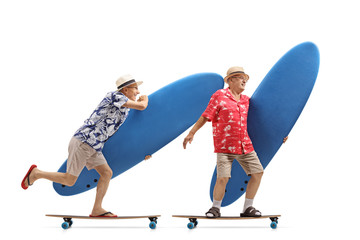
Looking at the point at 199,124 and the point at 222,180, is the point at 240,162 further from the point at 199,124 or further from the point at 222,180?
the point at 199,124

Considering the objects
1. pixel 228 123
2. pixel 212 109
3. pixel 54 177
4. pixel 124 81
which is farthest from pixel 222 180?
pixel 54 177

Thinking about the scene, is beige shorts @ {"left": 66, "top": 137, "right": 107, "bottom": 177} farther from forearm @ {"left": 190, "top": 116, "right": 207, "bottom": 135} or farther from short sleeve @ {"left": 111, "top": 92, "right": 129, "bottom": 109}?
forearm @ {"left": 190, "top": 116, "right": 207, "bottom": 135}

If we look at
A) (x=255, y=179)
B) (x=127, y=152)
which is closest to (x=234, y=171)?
(x=255, y=179)

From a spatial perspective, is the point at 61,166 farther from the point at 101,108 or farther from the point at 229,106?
the point at 229,106

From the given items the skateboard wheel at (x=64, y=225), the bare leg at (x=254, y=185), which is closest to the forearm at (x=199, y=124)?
the bare leg at (x=254, y=185)

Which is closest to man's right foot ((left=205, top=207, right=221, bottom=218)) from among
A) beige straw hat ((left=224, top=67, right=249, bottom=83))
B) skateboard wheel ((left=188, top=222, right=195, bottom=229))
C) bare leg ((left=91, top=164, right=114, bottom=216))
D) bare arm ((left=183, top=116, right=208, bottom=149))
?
skateboard wheel ((left=188, top=222, right=195, bottom=229))

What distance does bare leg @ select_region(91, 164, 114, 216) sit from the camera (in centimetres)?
413

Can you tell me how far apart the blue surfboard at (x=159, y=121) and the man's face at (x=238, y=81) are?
257 millimetres

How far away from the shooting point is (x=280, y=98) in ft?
13.7

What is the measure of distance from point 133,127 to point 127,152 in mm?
262

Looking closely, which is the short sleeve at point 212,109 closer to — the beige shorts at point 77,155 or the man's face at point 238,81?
the man's face at point 238,81

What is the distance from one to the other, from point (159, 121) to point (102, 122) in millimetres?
612

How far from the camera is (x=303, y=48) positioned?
417 centimetres

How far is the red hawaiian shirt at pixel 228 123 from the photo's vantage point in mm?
3965
